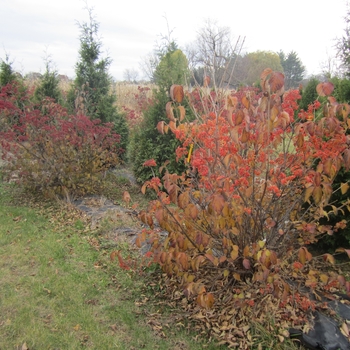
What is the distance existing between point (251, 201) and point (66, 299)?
1.89 meters

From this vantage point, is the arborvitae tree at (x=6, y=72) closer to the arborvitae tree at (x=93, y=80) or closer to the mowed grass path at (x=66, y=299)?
the arborvitae tree at (x=93, y=80)

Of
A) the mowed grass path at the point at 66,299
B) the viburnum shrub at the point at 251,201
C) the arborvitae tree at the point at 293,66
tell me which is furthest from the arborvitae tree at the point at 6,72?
the arborvitae tree at the point at 293,66

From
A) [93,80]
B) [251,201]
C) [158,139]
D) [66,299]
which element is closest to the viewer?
[251,201]

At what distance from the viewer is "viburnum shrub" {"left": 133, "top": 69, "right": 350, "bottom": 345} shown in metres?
2.05

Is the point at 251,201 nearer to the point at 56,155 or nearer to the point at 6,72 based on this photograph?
the point at 56,155

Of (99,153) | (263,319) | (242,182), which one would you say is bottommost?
(263,319)

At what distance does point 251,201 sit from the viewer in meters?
2.66

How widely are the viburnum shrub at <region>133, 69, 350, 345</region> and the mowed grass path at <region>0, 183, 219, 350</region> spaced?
1.75 ft

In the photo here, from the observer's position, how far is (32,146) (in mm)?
5492

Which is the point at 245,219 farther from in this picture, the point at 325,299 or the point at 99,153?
the point at 99,153

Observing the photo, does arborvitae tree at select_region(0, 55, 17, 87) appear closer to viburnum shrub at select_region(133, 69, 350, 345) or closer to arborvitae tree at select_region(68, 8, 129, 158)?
arborvitae tree at select_region(68, 8, 129, 158)

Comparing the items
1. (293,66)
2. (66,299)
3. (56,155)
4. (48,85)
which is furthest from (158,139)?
(293,66)

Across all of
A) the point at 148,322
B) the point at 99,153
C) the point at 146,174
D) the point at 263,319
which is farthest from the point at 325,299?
the point at 99,153

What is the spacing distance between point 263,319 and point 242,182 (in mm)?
1106
